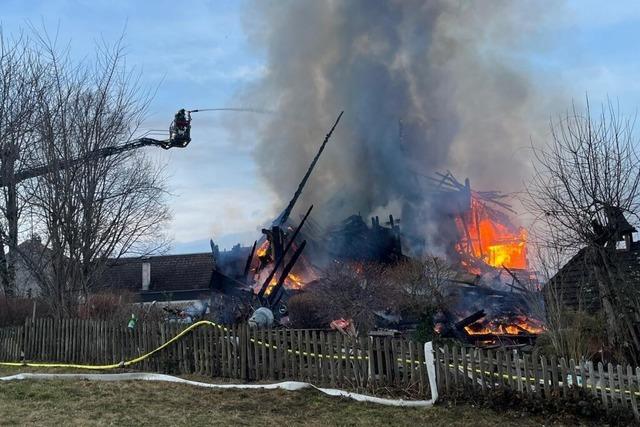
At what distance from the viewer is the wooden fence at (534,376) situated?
23.5 feet

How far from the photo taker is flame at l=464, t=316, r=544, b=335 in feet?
59.7

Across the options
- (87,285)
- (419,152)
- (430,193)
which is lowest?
(87,285)

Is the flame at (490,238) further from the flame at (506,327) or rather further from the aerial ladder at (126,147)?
the aerial ladder at (126,147)

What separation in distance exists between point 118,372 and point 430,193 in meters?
25.6

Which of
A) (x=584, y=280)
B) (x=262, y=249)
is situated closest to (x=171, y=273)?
(x=262, y=249)

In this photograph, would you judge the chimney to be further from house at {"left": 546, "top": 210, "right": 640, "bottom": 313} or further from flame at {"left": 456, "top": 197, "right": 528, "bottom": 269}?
house at {"left": 546, "top": 210, "right": 640, "bottom": 313}

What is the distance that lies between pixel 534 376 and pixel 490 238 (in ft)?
84.5

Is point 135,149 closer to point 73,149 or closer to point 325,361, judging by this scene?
point 73,149

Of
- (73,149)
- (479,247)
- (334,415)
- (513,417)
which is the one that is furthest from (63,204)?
(479,247)

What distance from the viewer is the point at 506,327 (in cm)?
1847

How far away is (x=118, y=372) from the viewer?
1133cm

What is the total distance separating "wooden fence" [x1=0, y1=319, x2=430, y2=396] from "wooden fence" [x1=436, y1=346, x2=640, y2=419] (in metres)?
0.53

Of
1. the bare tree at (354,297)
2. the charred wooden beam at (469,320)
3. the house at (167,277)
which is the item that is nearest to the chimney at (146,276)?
the house at (167,277)

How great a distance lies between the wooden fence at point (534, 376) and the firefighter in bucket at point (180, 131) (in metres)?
17.0
